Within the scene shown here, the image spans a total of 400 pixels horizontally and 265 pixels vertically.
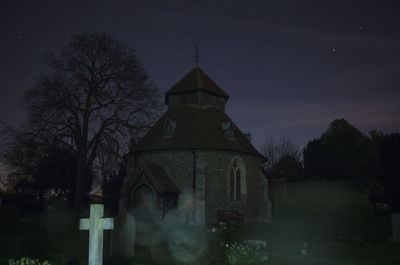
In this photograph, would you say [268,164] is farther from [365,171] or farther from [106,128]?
[106,128]

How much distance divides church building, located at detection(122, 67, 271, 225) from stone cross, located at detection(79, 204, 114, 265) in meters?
15.2

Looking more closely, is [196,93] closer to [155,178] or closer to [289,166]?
[155,178]

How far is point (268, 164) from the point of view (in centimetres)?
6812

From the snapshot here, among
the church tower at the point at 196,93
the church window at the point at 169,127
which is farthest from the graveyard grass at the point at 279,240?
the church tower at the point at 196,93

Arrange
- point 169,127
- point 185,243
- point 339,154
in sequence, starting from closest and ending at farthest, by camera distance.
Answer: point 185,243 → point 169,127 → point 339,154

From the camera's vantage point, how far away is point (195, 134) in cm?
2812

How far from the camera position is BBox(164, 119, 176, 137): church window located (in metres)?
28.5

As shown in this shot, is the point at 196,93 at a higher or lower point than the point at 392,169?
higher

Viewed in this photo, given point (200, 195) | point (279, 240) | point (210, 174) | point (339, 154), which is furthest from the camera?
→ point (339, 154)

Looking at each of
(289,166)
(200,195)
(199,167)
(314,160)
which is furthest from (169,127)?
(289,166)

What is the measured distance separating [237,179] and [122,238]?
17.4 metres

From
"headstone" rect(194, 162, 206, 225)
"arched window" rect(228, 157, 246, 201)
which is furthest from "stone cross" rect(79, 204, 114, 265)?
"arched window" rect(228, 157, 246, 201)

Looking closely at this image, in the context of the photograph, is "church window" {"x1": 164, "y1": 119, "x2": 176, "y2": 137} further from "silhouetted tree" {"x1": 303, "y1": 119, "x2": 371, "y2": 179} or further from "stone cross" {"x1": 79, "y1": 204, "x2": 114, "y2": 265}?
"silhouetted tree" {"x1": 303, "y1": 119, "x2": 371, "y2": 179}

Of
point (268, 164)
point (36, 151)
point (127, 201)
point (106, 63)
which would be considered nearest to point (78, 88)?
point (106, 63)
